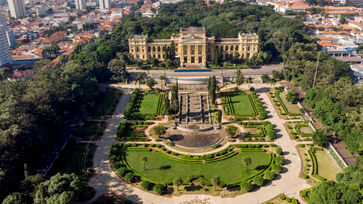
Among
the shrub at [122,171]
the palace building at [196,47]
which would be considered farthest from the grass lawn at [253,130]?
the palace building at [196,47]

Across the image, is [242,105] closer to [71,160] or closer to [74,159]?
[74,159]

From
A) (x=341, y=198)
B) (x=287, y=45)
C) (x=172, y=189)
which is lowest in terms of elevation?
(x=172, y=189)

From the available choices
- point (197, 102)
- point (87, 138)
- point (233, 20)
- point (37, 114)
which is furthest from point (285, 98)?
point (233, 20)

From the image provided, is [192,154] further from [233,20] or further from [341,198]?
[233,20]

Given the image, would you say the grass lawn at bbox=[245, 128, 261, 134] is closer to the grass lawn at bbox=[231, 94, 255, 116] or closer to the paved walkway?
the paved walkway

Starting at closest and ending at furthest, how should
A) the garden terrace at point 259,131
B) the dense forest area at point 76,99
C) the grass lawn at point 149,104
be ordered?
the dense forest area at point 76,99 < the garden terrace at point 259,131 < the grass lawn at point 149,104

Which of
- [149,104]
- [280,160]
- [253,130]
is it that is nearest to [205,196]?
[280,160]

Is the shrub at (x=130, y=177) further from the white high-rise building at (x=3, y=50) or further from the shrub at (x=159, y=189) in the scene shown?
A: the white high-rise building at (x=3, y=50)
